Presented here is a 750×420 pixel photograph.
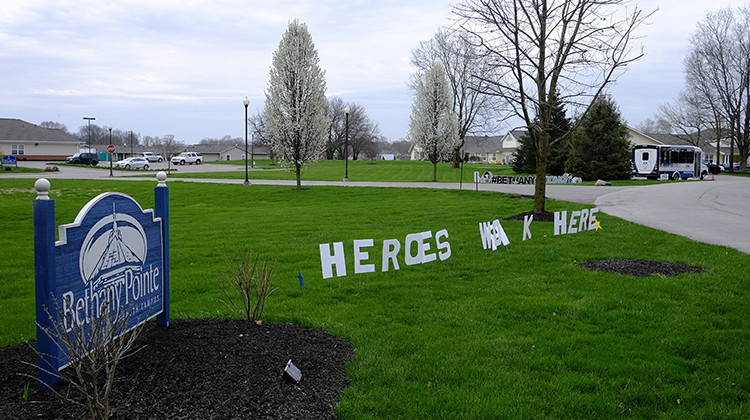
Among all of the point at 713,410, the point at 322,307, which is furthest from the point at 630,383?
the point at 322,307

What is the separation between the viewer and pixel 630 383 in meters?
4.16

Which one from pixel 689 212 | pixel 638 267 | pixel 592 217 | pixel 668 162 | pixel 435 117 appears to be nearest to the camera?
pixel 638 267

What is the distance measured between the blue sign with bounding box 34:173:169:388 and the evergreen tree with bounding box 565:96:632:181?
37.1m

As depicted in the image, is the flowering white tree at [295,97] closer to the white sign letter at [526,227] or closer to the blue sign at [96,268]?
the white sign letter at [526,227]

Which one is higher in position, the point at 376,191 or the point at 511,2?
the point at 511,2

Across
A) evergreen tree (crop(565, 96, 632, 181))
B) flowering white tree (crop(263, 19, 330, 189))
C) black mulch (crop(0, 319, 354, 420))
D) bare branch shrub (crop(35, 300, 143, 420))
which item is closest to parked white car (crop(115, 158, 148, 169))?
flowering white tree (crop(263, 19, 330, 189))

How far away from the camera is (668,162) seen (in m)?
41.2

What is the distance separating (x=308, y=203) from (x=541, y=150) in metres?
10.1

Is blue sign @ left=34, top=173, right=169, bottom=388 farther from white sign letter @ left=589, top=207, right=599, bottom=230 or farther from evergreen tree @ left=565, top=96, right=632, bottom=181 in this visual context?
evergreen tree @ left=565, top=96, right=632, bottom=181

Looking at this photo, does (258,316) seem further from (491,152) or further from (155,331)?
(491,152)

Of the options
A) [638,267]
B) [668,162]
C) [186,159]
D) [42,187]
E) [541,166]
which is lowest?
[638,267]

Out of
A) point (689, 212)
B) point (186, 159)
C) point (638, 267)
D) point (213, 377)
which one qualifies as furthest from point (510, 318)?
point (186, 159)

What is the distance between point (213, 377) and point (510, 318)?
11.1ft

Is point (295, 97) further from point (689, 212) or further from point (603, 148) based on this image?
point (603, 148)
